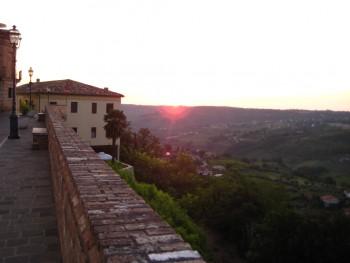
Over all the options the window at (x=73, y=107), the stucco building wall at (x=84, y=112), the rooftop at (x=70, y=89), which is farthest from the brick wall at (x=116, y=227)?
the rooftop at (x=70, y=89)

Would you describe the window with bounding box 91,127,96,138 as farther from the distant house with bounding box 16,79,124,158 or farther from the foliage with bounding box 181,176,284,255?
the foliage with bounding box 181,176,284,255

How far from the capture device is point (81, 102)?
1368 inches

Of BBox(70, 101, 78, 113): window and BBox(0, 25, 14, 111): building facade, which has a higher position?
BBox(0, 25, 14, 111): building facade

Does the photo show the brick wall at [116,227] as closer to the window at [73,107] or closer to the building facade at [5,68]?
the building facade at [5,68]

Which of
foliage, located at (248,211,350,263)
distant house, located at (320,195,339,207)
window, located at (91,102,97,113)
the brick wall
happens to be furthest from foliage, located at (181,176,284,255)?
the brick wall

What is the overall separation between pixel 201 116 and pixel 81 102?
122630 millimetres

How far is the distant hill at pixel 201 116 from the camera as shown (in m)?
149

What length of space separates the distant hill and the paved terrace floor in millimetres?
131402

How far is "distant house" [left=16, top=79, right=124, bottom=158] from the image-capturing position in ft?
111

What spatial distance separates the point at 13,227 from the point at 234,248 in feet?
91.9

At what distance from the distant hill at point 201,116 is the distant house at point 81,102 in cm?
10386

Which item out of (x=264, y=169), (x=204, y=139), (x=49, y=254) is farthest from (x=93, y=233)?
(x=204, y=139)

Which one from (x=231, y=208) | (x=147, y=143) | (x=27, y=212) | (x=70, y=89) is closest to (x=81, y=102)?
(x=70, y=89)

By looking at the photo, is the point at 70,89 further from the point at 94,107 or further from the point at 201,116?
the point at 201,116
